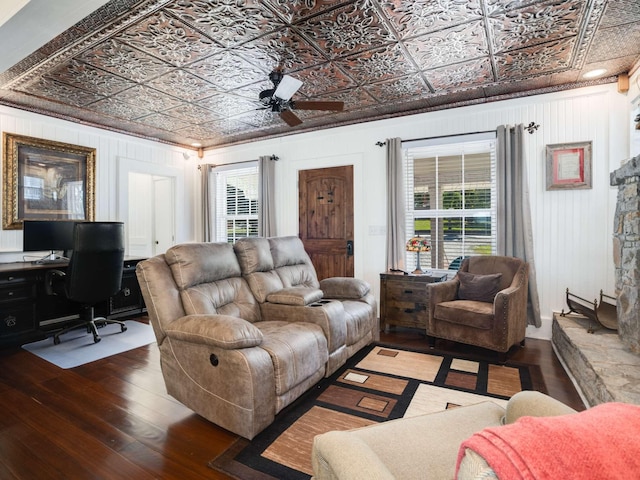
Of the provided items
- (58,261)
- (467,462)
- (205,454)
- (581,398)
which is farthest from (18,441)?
(581,398)

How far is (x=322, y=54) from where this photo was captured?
9.75 feet

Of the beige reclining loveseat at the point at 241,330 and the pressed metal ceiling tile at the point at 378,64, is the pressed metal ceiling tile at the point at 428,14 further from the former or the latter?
the beige reclining loveseat at the point at 241,330

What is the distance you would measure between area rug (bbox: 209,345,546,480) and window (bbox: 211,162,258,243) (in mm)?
3393

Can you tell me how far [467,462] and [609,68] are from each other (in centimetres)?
412

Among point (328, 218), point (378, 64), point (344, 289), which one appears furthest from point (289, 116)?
point (328, 218)

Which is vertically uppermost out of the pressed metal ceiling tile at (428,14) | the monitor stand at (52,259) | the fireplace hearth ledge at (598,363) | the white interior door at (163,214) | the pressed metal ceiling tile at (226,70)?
the pressed metal ceiling tile at (226,70)

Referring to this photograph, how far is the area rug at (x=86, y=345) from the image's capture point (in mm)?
3238

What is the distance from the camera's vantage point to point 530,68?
128 inches

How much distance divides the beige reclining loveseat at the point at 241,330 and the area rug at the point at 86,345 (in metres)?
1.49

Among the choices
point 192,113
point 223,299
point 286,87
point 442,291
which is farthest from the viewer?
point 192,113

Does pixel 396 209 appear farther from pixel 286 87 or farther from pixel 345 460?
pixel 345 460

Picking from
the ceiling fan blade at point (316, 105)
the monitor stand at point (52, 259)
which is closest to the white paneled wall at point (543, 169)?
the ceiling fan blade at point (316, 105)

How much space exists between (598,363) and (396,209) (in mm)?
2564

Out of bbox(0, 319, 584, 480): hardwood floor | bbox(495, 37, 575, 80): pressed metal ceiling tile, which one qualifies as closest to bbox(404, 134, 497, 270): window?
bbox(495, 37, 575, 80): pressed metal ceiling tile
